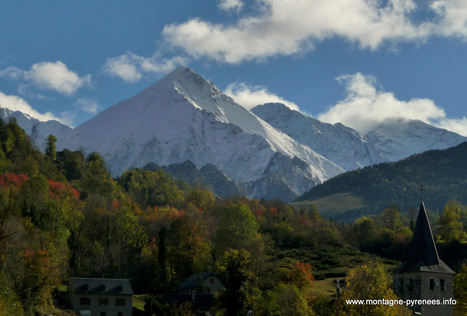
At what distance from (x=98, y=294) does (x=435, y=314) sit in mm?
46193

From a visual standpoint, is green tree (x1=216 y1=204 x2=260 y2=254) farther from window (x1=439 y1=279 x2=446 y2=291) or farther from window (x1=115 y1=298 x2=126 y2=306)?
window (x1=439 y1=279 x2=446 y2=291)

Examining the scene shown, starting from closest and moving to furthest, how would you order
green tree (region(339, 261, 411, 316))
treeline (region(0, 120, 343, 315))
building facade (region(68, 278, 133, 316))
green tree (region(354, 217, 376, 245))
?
green tree (region(339, 261, 411, 316)), treeline (region(0, 120, 343, 315)), building facade (region(68, 278, 133, 316)), green tree (region(354, 217, 376, 245))

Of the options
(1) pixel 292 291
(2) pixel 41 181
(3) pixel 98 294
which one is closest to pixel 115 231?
(2) pixel 41 181

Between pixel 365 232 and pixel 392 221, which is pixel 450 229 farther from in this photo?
pixel 392 221

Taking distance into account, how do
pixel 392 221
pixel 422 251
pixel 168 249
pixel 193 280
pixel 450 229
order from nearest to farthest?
pixel 422 251 → pixel 193 280 → pixel 168 249 → pixel 450 229 → pixel 392 221

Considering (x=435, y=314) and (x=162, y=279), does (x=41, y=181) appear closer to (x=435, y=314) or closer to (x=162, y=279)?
(x=162, y=279)

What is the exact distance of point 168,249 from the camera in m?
113

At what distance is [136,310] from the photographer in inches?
3600

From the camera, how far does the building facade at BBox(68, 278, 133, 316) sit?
89.9 metres

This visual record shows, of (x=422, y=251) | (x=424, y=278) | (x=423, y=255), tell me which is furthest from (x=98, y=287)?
(x=424, y=278)

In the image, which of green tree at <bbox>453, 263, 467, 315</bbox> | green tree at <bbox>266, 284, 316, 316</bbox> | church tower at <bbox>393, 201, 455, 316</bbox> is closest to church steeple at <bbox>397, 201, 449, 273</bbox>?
church tower at <bbox>393, 201, 455, 316</bbox>

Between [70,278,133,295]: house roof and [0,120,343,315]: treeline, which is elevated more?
[0,120,343,315]: treeline

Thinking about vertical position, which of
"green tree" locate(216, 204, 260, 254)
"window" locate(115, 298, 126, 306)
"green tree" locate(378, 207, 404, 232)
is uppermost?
"green tree" locate(378, 207, 404, 232)

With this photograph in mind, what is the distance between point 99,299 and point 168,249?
23698mm
